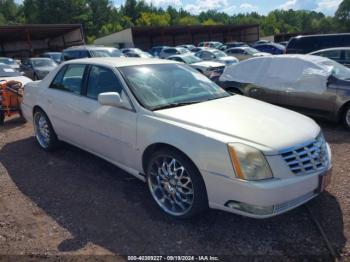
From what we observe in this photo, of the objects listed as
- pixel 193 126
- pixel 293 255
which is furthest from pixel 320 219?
pixel 193 126

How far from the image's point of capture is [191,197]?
3.41 metres

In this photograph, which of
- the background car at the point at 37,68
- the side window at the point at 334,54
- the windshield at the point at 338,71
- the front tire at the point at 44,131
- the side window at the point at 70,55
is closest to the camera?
the front tire at the point at 44,131

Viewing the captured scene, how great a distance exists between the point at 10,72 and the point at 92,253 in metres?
8.50

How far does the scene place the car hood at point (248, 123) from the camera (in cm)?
313

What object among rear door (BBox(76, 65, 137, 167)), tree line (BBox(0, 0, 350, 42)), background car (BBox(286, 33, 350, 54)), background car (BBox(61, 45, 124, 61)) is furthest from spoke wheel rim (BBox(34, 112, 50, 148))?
tree line (BBox(0, 0, 350, 42))

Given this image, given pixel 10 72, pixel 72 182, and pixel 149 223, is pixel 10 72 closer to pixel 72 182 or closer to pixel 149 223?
pixel 72 182

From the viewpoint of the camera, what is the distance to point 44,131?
18.8 ft

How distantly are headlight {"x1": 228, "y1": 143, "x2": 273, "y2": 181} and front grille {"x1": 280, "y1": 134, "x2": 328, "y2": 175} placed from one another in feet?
0.69

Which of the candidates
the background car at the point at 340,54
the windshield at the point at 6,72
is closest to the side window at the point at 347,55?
the background car at the point at 340,54

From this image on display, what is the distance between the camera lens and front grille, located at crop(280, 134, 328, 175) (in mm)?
3069

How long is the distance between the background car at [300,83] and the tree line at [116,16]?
53882 millimetres

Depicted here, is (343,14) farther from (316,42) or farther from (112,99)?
(112,99)

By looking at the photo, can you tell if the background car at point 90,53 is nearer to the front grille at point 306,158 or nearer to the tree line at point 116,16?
the front grille at point 306,158

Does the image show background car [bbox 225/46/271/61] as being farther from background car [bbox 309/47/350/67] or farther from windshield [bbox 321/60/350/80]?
windshield [bbox 321/60/350/80]
